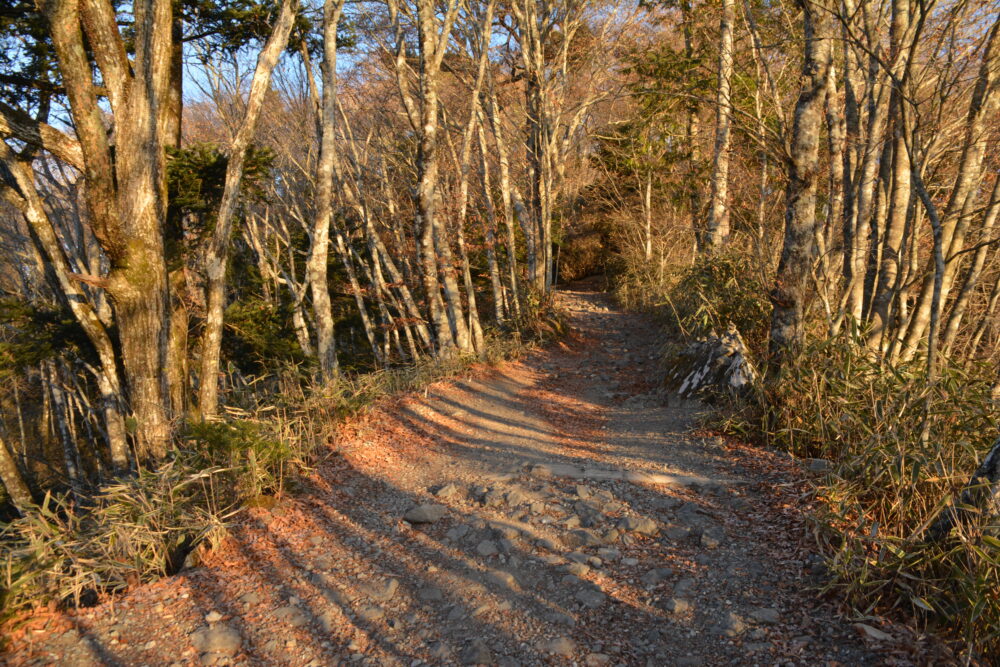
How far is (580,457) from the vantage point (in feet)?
18.4

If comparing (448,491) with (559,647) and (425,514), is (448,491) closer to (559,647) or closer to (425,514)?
(425,514)

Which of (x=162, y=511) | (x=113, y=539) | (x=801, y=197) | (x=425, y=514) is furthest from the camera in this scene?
(x=801, y=197)

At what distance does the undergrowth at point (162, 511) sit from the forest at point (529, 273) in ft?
0.09

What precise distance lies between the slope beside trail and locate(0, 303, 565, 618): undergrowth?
0.22 meters

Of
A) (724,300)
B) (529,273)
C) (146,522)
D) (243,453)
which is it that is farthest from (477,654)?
(529,273)

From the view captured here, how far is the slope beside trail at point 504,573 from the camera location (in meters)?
2.97

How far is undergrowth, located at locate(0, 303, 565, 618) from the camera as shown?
3.51 metres

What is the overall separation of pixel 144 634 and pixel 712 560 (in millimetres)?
3437

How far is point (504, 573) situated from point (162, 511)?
256 centimetres

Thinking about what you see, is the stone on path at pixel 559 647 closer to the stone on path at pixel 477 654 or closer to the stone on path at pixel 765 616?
the stone on path at pixel 477 654

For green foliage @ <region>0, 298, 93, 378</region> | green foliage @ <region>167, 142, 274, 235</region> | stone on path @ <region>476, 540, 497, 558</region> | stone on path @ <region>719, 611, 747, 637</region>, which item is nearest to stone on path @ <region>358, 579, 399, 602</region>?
stone on path @ <region>476, 540, 497, 558</region>

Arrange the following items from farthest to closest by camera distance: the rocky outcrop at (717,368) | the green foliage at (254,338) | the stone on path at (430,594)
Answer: the green foliage at (254,338)
the rocky outcrop at (717,368)
the stone on path at (430,594)

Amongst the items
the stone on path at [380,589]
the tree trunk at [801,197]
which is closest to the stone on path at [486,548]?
the stone on path at [380,589]

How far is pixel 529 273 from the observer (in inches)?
510
